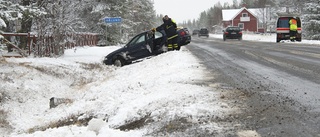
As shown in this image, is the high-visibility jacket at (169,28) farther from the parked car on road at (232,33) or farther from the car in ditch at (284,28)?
the parked car on road at (232,33)

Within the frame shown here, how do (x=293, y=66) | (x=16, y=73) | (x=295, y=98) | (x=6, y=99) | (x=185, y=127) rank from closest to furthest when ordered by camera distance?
1. (x=185, y=127)
2. (x=295, y=98)
3. (x=6, y=99)
4. (x=293, y=66)
5. (x=16, y=73)

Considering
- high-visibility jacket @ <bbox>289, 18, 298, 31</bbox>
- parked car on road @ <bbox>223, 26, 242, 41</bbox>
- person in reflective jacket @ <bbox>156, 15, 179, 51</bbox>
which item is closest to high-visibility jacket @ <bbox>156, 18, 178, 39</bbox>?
person in reflective jacket @ <bbox>156, 15, 179, 51</bbox>

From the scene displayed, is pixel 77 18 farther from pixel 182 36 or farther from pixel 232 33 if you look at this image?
pixel 232 33

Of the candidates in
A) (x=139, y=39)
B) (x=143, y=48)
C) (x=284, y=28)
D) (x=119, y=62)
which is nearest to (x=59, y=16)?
(x=119, y=62)

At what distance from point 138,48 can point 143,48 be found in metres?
0.24

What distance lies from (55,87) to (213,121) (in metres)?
7.72

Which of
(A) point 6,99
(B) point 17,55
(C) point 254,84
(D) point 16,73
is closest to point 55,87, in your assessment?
(D) point 16,73

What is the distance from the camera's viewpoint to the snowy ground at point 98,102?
490cm

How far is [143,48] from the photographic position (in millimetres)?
14445

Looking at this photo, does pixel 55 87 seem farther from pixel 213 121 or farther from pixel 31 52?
pixel 213 121

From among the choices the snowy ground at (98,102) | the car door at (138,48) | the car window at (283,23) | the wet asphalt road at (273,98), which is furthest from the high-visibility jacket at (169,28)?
the car window at (283,23)

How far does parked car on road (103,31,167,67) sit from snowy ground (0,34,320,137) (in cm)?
174

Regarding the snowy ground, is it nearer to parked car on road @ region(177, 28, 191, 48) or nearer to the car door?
the car door

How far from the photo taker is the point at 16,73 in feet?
36.1
